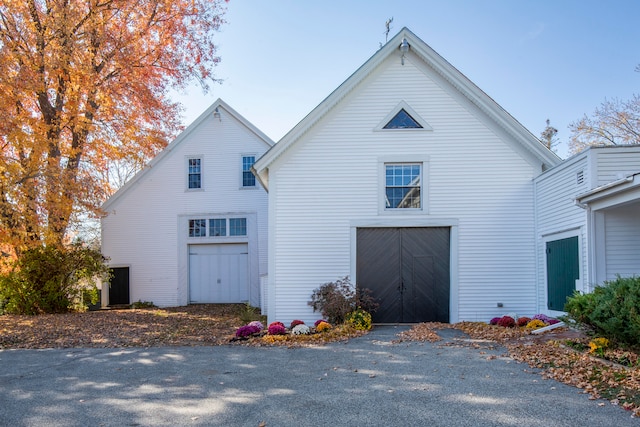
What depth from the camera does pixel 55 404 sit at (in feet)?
18.3

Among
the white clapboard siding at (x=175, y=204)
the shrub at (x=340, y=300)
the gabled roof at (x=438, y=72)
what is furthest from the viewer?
the white clapboard siding at (x=175, y=204)

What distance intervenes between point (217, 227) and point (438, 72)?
388 inches

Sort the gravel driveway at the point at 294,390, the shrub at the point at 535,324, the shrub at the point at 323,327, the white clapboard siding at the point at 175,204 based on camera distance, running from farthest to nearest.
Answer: the white clapboard siding at the point at 175,204
the shrub at the point at 323,327
the shrub at the point at 535,324
the gravel driveway at the point at 294,390

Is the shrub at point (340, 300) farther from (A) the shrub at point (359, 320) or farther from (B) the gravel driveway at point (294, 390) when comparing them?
(B) the gravel driveway at point (294, 390)

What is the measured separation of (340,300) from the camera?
11.3m

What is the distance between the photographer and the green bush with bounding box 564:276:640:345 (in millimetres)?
6493

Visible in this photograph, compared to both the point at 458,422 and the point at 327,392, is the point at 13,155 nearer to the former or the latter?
the point at 327,392

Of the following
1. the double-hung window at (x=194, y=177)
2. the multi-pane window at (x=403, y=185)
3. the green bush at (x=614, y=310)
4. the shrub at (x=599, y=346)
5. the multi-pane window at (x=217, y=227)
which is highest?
the double-hung window at (x=194, y=177)

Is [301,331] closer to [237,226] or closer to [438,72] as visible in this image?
[438,72]

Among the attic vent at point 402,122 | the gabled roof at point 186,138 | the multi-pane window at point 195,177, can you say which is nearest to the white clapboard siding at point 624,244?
the attic vent at point 402,122

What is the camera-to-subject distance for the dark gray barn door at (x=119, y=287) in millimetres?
17953

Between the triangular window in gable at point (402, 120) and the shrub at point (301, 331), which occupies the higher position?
the triangular window in gable at point (402, 120)

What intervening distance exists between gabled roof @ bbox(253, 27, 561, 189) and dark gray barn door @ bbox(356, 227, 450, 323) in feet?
9.26

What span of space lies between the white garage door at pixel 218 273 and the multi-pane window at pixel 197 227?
0.45 meters
